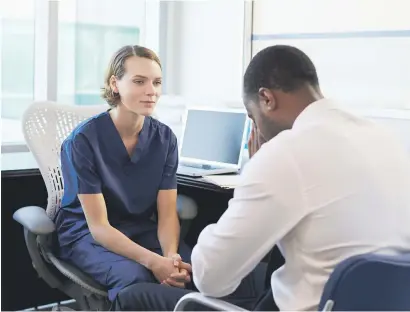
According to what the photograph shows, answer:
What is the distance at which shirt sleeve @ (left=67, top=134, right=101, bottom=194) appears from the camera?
6.81 ft

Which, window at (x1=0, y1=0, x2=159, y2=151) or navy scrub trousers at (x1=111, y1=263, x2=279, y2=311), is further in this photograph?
window at (x1=0, y1=0, x2=159, y2=151)

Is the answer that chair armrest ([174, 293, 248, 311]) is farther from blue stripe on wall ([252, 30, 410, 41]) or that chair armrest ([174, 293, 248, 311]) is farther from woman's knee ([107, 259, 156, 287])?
blue stripe on wall ([252, 30, 410, 41])

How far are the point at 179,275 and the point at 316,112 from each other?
82cm

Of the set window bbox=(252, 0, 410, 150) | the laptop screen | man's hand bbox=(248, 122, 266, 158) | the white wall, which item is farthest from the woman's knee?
the white wall

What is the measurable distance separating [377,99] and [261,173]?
1.48 metres

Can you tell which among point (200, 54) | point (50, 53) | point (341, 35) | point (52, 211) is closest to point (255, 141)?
point (52, 211)

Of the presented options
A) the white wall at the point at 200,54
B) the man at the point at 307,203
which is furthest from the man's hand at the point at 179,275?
the white wall at the point at 200,54

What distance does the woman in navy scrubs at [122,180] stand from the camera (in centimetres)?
206

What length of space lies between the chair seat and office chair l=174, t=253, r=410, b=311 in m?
0.95

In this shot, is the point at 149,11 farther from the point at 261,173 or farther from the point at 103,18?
the point at 261,173

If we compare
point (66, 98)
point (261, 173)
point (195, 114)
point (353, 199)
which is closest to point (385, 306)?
point (353, 199)

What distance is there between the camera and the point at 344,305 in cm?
122

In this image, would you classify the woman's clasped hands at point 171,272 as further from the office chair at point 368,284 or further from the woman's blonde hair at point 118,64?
the office chair at point 368,284

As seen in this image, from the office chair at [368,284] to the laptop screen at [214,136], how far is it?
1490 millimetres
